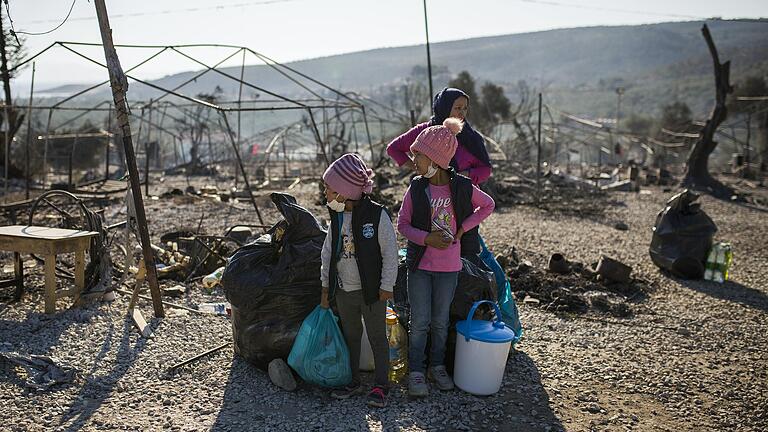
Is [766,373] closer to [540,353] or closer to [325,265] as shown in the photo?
[540,353]

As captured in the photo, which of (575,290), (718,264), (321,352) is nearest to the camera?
(321,352)

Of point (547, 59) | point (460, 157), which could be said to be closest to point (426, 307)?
point (460, 157)

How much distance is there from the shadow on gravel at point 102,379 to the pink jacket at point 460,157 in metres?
2.35

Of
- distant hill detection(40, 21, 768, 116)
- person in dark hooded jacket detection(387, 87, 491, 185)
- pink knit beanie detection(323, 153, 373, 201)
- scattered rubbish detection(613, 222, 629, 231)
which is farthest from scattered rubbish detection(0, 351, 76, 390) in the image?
distant hill detection(40, 21, 768, 116)

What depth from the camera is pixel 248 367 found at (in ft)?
13.8

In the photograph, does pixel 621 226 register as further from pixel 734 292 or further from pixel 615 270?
pixel 615 270

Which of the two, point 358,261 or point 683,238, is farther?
point 683,238

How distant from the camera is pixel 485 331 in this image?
380 cm

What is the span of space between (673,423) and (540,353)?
1.19 metres

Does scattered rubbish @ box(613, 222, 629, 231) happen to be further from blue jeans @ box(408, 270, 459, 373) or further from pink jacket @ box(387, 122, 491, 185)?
blue jeans @ box(408, 270, 459, 373)

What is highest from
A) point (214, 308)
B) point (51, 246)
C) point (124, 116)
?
point (124, 116)

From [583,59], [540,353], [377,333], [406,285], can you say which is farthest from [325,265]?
[583,59]

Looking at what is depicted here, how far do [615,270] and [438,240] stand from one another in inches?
151

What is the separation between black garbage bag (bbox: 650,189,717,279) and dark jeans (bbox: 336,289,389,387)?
487 centimetres
